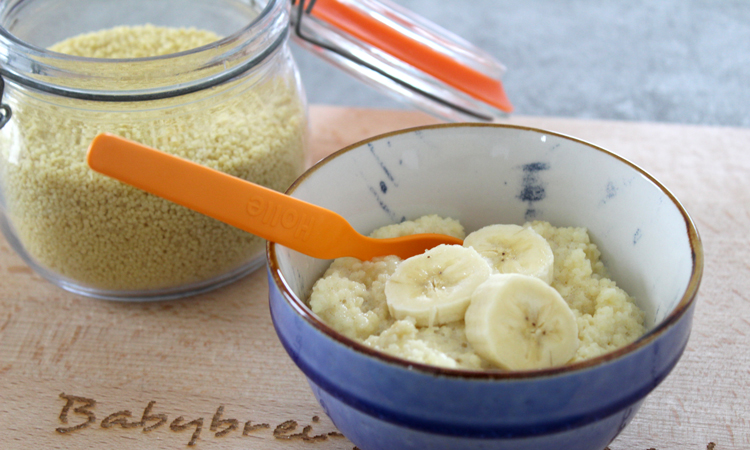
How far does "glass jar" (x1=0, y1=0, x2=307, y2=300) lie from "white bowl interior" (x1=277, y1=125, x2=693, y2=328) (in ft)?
0.53

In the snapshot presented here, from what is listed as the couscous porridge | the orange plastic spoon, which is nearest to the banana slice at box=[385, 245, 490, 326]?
the couscous porridge

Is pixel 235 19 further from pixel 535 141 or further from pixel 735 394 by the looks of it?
pixel 735 394

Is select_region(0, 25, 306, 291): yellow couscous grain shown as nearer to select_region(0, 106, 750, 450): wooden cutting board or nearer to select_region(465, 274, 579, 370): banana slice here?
select_region(0, 106, 750, 450): wooden cutting board

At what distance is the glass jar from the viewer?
33.0 inches

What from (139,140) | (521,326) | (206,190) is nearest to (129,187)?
(139,140)

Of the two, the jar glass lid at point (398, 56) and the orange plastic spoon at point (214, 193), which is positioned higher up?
the jar glass lid at point (398, 56)

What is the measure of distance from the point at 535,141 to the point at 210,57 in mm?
439

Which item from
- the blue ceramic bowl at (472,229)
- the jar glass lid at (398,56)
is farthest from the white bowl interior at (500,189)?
the jar glass lid at (398,56)

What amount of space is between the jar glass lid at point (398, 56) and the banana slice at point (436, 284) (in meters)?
0.43

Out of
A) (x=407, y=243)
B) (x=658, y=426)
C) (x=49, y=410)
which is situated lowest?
(x=49, y=410)

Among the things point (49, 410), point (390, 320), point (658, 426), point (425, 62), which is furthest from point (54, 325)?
point (658, 426)

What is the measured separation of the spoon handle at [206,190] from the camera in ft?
2.27

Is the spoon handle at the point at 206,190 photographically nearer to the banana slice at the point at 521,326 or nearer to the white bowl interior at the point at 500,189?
the white bowl interior at the point at 500,189

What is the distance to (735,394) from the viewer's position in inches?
33.4
